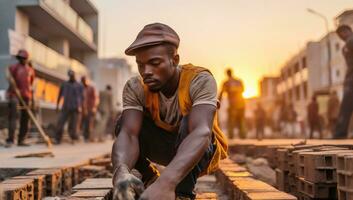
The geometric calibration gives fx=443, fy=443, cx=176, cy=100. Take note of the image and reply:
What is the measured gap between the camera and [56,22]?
79.0 ft

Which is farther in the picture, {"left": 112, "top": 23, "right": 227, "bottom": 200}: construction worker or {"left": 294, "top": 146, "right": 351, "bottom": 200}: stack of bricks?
{"left": 294, "top": 146, "right": 351, "bottom": 200}: stack of bricks

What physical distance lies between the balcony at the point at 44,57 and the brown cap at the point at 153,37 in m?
16.6

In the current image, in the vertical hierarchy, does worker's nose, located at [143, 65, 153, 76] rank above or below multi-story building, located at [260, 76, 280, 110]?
below

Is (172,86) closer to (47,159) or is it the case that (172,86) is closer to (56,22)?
(47,159)

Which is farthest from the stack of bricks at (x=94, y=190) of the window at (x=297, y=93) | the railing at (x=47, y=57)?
the window at (x=297, y=93)

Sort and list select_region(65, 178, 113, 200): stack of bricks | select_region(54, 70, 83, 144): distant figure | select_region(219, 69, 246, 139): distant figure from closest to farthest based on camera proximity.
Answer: select_region(65, 178, 113, 200): stack of bricks, select_region(54, 70, 83, 144): distant figure, select_region(219, 69, 246, 139): distant figure


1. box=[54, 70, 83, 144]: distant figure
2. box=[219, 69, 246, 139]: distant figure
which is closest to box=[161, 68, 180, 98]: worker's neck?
box=[219, 69, 246, 139]: distant figure

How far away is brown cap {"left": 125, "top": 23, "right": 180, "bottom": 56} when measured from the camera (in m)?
2.81

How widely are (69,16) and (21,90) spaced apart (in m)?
17.4

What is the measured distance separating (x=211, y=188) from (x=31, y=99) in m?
6.24

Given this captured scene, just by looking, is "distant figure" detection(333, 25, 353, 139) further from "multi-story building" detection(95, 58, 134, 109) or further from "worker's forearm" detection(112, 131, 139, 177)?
"multi-story building" detection(95, 58, 134, 109)

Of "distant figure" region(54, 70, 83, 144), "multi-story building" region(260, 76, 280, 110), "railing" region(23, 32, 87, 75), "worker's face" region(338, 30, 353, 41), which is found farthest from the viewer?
"multi-story building" region(260, 76, 280, 110)

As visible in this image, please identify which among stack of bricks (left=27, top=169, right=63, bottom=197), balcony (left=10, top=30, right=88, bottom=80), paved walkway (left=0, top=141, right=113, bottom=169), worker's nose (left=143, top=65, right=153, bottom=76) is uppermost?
balcony (left=10, top=30, right=88, bottom=80)

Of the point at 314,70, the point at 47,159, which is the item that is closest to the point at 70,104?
the point at 47,159
